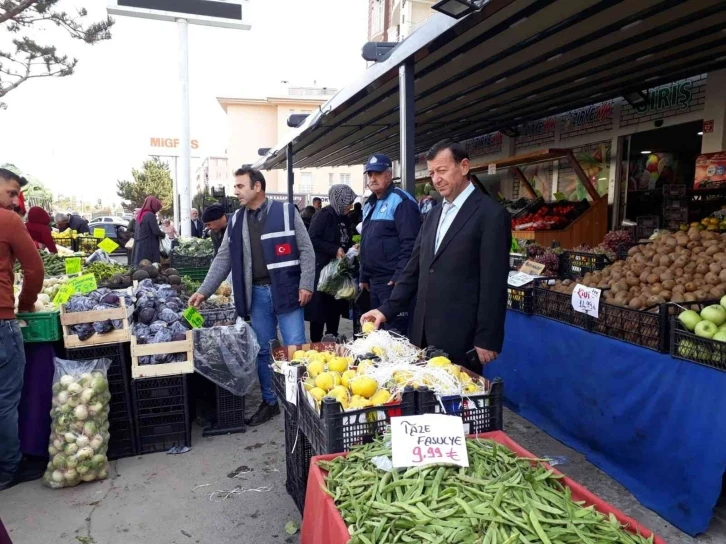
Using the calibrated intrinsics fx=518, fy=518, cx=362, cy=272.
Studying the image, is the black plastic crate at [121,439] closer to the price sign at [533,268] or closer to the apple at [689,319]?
the price sign at [533,268]

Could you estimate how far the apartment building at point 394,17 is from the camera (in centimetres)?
2583

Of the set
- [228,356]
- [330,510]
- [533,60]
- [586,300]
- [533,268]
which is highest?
[533,60]

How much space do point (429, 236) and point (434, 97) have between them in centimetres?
445

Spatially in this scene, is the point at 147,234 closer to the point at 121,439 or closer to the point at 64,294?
the point at 64,294

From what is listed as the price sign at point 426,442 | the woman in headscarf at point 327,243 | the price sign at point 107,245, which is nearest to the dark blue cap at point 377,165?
the woman in headscarf at point 327,243

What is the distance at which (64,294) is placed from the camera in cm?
381

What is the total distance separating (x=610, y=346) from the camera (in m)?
3.37

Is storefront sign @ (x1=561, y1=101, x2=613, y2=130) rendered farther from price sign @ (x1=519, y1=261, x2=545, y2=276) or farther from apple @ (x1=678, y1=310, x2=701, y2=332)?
apple @ (x1=678, y1=310, x2=701, y2=332)

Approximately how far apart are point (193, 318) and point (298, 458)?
172 cm

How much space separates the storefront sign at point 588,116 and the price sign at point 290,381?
25.3 ft

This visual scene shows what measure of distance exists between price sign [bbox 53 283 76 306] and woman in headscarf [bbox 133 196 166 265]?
501 centimetres

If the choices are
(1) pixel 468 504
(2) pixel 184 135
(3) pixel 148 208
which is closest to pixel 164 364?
(1) pixel 468 504

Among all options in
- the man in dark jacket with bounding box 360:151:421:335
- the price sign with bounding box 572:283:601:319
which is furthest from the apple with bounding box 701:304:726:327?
the man in dark jacket with bounding box 360:151:421:335

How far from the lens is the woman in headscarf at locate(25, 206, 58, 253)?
7.15 meters
